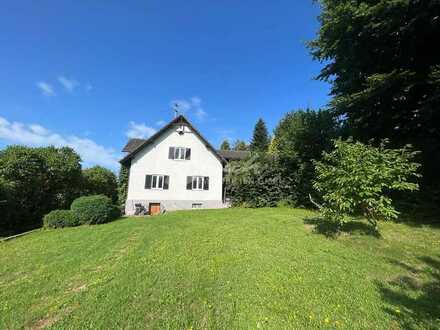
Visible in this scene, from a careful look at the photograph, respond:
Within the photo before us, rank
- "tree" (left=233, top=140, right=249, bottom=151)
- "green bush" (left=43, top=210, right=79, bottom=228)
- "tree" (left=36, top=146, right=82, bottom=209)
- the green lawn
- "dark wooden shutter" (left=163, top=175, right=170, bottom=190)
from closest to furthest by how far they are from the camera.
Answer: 1. the green lawn
2. "green bush" (left=43, top=210, right=79, bottom=228)
3. "tree" (left=36, top=146, right=82, bottom=209)
4. "dark wooden shutter" (left=163, top=175, right=170, bottom=190)
5. "tree" (left=233, top=140, right=249, bottom=151)

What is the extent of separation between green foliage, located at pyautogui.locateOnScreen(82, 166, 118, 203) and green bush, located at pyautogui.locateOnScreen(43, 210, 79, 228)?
6.27m

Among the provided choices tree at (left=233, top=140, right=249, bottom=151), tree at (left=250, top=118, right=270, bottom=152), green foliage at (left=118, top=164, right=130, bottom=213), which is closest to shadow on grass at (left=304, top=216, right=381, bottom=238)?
green foliage at (left=118, top=164, right=130, bottom=213)

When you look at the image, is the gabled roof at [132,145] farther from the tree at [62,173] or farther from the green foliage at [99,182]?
the tree at [62,173]

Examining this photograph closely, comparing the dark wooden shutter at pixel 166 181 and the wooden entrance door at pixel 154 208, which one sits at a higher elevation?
the dark wooden shutter at pixel 166 181

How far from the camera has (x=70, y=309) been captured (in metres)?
4.93

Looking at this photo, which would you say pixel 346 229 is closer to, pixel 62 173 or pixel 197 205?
pixel 197 205

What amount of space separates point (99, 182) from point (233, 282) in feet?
71.2

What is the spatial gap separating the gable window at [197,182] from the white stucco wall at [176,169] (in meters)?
0.30

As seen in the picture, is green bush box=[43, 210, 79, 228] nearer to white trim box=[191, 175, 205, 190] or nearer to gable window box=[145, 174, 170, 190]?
gable window box=[145, 174, 170, 190]

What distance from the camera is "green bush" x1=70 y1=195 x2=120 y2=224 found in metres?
15.4

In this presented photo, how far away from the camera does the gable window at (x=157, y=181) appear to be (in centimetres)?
2242

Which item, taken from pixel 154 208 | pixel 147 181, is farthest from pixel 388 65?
pixel 154 208

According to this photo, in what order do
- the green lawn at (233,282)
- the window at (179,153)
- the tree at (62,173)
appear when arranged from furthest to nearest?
the window at (179,153)
the tree at (62,173)
the green lawn at (233,282)

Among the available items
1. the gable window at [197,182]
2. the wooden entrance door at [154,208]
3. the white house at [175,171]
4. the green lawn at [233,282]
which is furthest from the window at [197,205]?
the green lawn at [233,282]
